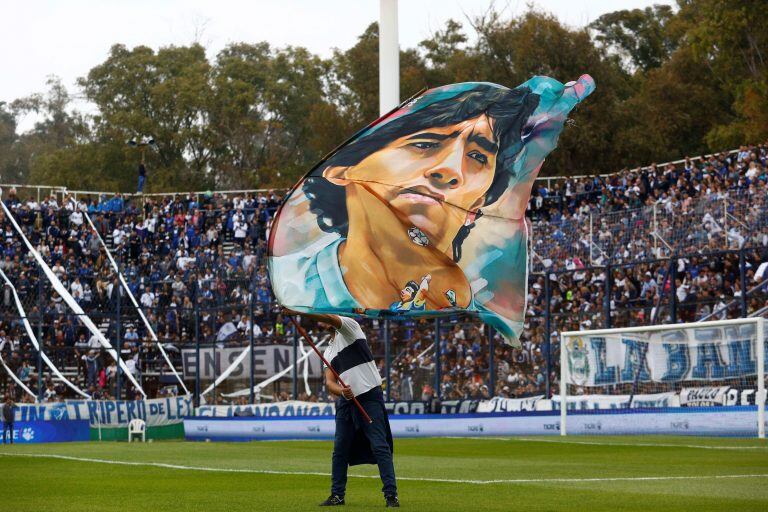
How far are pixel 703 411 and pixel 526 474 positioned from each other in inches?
421

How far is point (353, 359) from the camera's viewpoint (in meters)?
11.0

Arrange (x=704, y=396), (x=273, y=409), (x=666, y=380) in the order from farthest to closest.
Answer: (x=273, y=409), (x=666, y=380), (x=704, y=396)

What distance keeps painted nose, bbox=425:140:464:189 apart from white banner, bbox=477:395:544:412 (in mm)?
11917

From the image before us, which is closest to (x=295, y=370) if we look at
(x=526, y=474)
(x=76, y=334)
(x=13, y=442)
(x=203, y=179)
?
(x=13, y=442)

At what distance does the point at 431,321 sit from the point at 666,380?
8063 millimetres

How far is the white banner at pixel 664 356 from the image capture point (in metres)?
24.2

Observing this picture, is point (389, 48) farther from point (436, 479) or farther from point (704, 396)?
point (436, 479)

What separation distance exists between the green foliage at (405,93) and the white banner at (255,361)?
1742 cm

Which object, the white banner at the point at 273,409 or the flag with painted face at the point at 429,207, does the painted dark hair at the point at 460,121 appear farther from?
the white banner at the point at 273,409

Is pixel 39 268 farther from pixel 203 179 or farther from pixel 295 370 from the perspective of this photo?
pixel 203 179

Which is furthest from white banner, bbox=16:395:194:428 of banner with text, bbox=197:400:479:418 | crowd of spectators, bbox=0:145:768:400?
crowd of spectators, bbox=0:145:768:400

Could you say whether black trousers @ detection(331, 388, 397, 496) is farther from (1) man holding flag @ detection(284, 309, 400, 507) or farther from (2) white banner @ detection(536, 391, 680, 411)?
(2) white banner @ detection(536, 391, 680, 411)

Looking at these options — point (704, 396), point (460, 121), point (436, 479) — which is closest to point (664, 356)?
point (704, 396)

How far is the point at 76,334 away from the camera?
39.9 m
